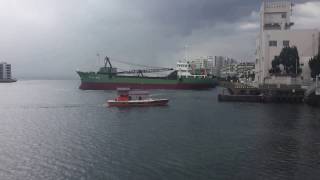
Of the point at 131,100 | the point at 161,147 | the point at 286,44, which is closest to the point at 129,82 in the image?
the point at 286,44

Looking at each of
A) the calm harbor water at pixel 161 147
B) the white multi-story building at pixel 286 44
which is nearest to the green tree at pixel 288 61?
the white multi-story building at pixel 286 44

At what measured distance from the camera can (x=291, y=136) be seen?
91.4 ft

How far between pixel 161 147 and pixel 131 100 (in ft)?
89.4

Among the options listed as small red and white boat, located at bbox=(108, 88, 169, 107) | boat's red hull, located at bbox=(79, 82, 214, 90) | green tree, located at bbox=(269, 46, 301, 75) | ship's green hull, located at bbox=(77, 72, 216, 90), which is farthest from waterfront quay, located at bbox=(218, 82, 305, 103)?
ship's green hull, located at bbox=(77, 72, 216, 90)

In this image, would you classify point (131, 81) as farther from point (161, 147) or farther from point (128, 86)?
point (161, 147)

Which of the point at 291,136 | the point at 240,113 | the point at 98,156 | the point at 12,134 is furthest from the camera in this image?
the point at 240,113

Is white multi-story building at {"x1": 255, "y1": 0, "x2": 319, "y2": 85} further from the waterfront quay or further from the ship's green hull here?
the ship's green hull

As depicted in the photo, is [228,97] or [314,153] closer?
[314,153]

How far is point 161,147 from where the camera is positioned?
23.9 m

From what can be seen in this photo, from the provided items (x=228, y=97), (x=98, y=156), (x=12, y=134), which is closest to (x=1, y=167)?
(x=98, y=156)

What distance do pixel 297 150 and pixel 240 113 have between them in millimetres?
20257

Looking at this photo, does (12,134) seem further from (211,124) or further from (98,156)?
(211,124)

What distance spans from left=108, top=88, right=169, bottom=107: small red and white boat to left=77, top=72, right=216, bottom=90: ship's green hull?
144 feet

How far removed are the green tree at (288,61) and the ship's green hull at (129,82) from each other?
1393 inches
